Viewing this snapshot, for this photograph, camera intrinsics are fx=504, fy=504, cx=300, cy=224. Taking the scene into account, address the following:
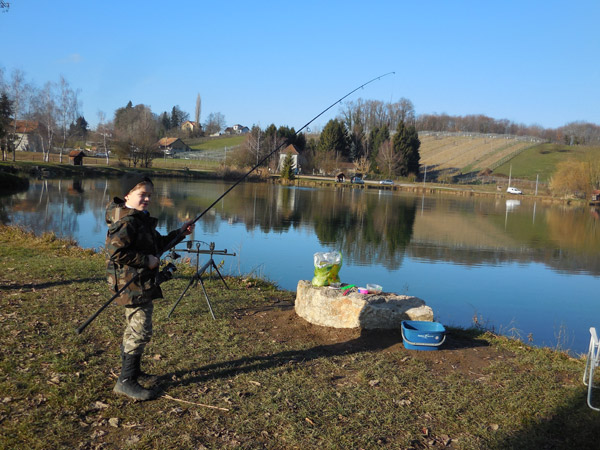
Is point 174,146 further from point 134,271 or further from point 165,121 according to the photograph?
point 134,271

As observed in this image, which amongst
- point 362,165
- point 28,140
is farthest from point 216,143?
point 362,165

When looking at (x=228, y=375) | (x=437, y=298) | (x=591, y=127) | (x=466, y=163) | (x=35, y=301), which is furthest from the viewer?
(x=591, y=127)

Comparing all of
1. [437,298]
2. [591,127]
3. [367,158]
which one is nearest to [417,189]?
[367,158]

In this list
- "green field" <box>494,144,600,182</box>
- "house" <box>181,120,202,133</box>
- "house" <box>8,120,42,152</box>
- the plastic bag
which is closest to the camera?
the plastic bag

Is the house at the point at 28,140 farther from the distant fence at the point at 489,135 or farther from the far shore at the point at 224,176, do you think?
the distant fence at the point at 489,135

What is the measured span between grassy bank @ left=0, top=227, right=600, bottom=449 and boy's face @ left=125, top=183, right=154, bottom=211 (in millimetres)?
1560

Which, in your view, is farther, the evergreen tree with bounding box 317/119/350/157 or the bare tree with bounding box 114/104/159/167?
the evergreen tree with bounding box 317/119/350/157

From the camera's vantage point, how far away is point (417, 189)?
62.0m

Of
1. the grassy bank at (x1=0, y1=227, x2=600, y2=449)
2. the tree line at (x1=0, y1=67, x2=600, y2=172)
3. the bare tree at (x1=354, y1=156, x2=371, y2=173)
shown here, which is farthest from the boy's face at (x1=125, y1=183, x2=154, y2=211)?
the bare tree at (x1=354, y1=156, x2=371, y2=173)

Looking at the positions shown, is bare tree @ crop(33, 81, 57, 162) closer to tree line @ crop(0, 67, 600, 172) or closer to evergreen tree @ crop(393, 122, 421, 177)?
tree line @ crop(0, 67, 600, 172)

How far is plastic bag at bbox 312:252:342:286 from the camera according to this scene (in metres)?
6.90

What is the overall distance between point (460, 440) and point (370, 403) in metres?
0.81

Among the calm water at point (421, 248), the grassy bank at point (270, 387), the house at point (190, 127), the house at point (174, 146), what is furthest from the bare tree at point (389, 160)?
the grassy bank at point (270, 387)

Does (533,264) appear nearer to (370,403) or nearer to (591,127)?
(370,403)
